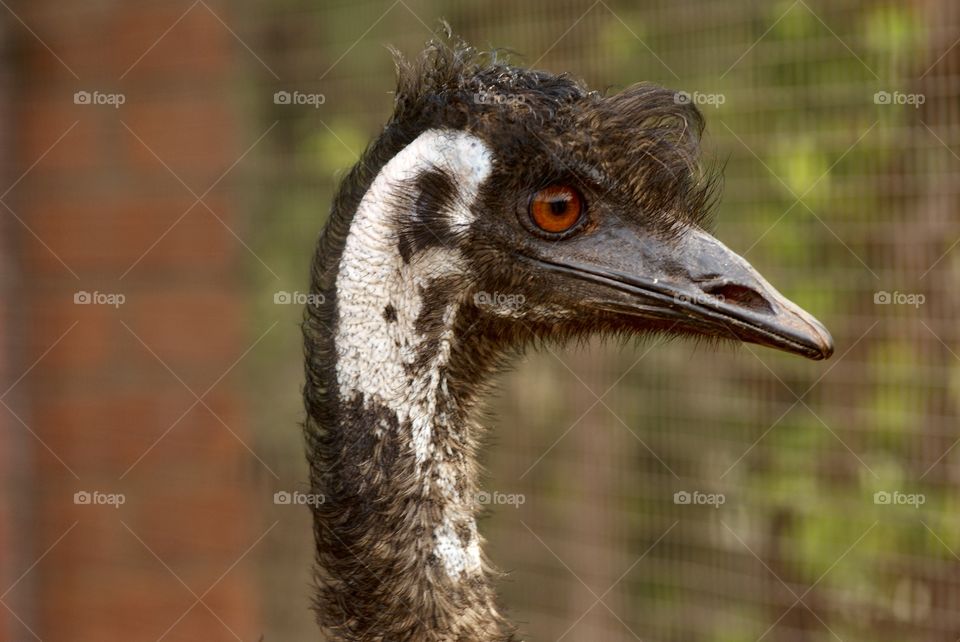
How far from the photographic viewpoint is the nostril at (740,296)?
2.17 meters

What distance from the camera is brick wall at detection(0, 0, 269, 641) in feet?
16.3

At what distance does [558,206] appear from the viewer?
229cm

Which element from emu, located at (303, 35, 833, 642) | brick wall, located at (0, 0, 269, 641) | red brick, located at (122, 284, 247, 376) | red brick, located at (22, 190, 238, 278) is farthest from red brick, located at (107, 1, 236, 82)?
emu, located at (303, 35, 833, 642)

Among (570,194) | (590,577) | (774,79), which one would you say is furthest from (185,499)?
(570,194)

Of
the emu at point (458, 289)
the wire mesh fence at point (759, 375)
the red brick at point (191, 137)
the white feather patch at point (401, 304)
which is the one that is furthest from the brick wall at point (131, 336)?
the white feather patch at point (401, 304)

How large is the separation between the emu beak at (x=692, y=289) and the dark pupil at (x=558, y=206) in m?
0.08

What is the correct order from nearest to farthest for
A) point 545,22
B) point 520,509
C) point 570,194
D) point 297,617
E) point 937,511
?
1. point 570,194
2. point 937,511
3. point 545,22
4. point 520,509
5. point 297,617

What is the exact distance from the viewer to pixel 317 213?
5.06 m

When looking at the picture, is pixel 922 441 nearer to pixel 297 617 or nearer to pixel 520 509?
pixel 520 509

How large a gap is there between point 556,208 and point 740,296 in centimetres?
38

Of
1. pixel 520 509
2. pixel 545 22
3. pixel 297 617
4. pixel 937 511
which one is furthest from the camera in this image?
pixel 297 617

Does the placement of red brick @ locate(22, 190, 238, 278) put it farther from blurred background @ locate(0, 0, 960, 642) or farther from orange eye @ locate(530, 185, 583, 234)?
orange eye @ locate(530, 185, 583, 234)

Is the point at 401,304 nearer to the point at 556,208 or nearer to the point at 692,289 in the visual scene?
the point at 556,208

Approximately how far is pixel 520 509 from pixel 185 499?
4.64ft
